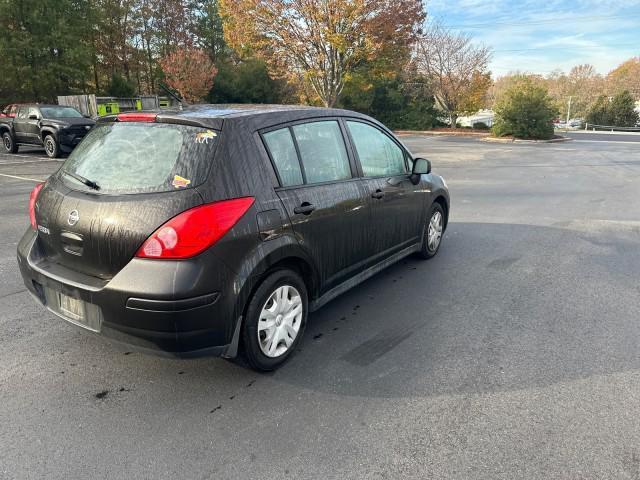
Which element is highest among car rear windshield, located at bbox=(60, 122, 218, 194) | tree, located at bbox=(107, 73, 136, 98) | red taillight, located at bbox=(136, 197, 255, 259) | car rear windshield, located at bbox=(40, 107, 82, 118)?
tree, located at bbox=(107, 73, 136, 98)

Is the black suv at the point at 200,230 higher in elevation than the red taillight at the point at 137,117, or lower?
lower

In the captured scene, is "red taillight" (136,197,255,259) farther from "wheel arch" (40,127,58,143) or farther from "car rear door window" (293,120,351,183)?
"wheel arch" (40,127,58,143)

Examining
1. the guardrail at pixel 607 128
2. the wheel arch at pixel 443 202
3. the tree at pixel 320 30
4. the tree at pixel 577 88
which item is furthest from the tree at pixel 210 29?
the tree at pixel 577 88

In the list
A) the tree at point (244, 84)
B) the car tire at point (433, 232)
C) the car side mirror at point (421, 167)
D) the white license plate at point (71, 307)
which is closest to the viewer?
the white license plate at point (71, 307)

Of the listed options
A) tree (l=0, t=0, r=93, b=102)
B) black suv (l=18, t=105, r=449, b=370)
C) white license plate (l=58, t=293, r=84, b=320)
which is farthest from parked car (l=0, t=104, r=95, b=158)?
tree (l=0, t=0, r=93, b=102)

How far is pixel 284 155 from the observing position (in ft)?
10.2

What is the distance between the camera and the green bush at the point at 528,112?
25.8 meters

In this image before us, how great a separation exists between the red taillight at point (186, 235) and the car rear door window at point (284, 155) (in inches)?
25.3

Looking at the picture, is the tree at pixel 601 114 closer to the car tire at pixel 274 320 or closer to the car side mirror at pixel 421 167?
the car side mirror at pixel 421 167

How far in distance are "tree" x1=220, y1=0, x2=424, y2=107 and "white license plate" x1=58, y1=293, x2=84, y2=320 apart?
67.5 feet

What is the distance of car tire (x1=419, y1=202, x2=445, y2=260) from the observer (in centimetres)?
509

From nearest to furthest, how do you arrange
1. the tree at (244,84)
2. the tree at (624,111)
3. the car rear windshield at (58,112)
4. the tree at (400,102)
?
the car rear windshield at (58,112) → the tree at (400,102) → the tree at (244,84) → the tree at (624,111)

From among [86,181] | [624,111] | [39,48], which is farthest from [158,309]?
[624,111]

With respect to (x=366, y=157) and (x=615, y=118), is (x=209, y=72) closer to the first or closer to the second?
(x=366, y=157)
